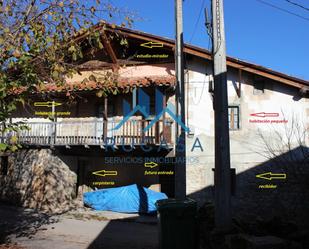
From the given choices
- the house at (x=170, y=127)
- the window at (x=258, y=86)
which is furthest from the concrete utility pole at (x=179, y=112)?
the window at (x=258, y=86)

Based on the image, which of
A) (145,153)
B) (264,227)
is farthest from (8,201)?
(264,227)

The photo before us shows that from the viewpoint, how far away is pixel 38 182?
16297 mm

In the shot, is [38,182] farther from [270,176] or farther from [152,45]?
[270,176]

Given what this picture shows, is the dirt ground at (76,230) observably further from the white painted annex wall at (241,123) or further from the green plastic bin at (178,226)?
the white painted annex wall at (241,123)

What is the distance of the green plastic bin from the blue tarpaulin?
9.33 metres

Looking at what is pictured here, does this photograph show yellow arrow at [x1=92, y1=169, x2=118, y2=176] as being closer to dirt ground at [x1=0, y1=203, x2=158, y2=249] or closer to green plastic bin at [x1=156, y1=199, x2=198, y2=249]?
dirt ground at [x1=0, y1=203, x2=158, y2=249]

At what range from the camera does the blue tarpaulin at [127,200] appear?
16.1m

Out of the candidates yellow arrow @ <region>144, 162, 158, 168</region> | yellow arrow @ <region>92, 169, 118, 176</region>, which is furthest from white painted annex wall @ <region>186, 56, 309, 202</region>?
yellow arrow @ <region>92, 169, 118, 176</region>

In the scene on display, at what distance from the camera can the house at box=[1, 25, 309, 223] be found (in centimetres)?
1585

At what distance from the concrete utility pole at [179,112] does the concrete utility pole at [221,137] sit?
103 inches

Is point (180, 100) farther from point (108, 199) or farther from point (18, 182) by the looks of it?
point (18, 182)

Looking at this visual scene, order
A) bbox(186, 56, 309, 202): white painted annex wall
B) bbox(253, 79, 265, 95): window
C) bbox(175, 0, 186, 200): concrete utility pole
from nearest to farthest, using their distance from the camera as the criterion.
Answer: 1. bbox(175, 0, 186, 200): concrete utility pole
2. bbox(186, 56, 309, 202): white painted annex wall
3. bbox(253, 79, 265, 95): window

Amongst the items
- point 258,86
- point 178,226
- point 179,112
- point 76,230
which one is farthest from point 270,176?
point 178,226

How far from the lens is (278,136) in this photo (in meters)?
15.9
